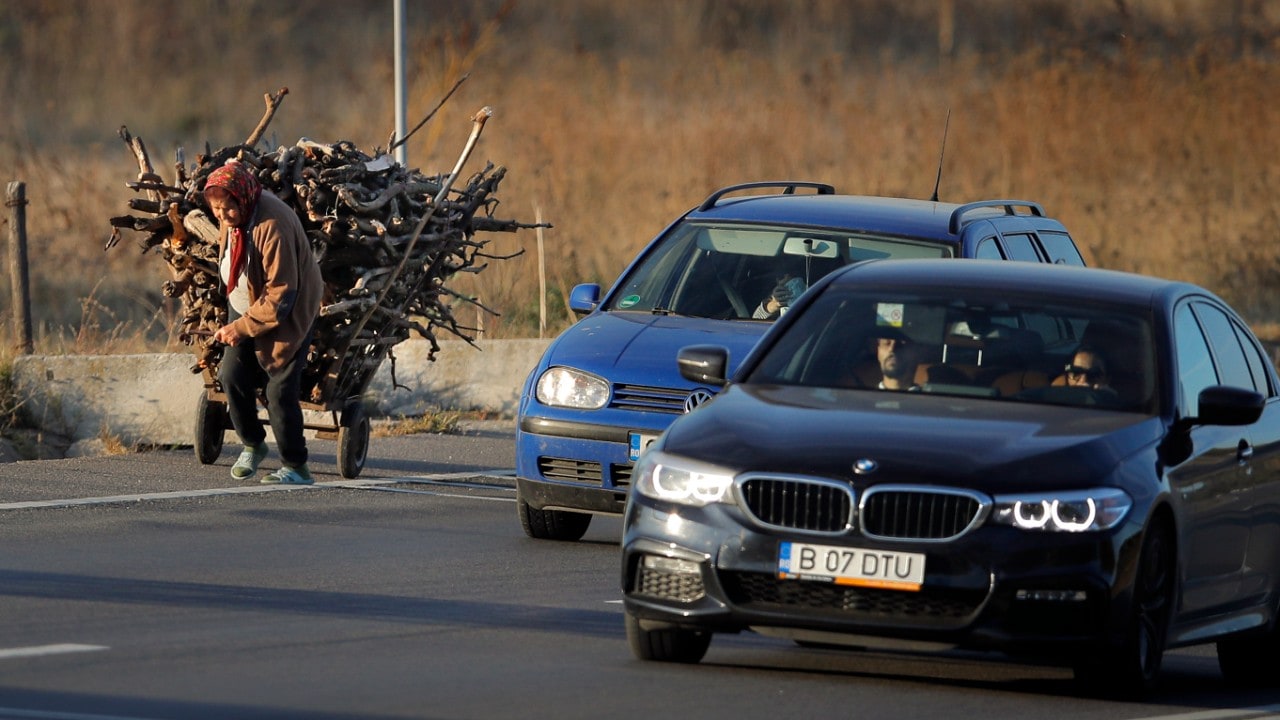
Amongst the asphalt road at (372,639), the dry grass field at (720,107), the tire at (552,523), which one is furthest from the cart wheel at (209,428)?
the dry grass field at (720,107)

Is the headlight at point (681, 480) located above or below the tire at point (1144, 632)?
above

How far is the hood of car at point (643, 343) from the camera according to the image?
12.7 meters

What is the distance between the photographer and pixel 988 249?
46.9 feet

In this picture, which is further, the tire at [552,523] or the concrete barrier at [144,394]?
the concrete barrier at [144,394]

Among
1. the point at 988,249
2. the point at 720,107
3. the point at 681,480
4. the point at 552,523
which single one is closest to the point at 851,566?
the point at 681,480

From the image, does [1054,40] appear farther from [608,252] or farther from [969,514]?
[969,514]

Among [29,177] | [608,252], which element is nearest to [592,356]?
[608,252]

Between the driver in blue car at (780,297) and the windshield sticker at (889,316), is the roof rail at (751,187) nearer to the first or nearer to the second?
the driver in blue car at (780,297)

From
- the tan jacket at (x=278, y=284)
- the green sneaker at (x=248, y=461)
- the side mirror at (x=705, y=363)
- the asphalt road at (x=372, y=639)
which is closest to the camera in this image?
the asphalt road at (x=372, y=639)

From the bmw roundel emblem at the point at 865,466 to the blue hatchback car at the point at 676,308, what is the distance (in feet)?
A: 12.7

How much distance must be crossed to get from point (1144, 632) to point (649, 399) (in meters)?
4.15

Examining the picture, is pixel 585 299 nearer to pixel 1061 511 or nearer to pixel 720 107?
pixel 1061 511

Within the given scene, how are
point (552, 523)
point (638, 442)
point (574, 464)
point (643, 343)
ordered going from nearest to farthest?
point (638, 442) < point (574, 464) < point (643, 343) < point (552, 523)

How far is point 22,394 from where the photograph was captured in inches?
774
